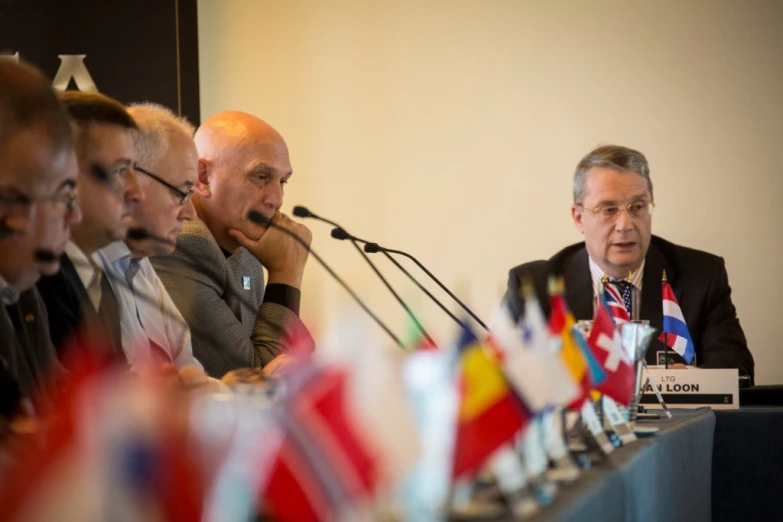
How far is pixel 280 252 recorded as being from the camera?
3562mm

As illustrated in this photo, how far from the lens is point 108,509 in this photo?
0.77 metres

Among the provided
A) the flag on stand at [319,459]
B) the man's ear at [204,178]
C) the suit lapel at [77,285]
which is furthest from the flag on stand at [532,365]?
the man's ear at [204,178]

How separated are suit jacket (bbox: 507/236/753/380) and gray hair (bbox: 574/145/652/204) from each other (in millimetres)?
272

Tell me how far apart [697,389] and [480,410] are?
6.51 ft

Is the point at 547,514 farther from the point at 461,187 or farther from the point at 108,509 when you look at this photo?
the point at 461,187

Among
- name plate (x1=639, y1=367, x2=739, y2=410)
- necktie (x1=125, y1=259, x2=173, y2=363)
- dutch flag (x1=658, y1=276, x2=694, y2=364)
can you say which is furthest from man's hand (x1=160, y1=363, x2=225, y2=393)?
dutch flag (x1=658, y1=276, x2=694, y2=364)

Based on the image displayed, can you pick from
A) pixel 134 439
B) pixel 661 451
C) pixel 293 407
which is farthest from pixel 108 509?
pixel 661 451

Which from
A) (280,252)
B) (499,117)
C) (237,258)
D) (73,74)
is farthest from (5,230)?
(499,117)

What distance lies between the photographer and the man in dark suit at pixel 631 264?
3.94 m

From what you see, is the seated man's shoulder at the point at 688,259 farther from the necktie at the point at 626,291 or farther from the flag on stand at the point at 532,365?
the flag on stand at the point at 532,365

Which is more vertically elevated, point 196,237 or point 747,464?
point 196,237

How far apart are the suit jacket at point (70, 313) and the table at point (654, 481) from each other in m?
1.09

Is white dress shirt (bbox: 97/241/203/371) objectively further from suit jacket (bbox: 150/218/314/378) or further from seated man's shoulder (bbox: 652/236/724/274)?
seated man's shoulder (bbox: 652/236/724/274)

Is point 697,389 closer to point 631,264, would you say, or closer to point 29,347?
point 631,264
